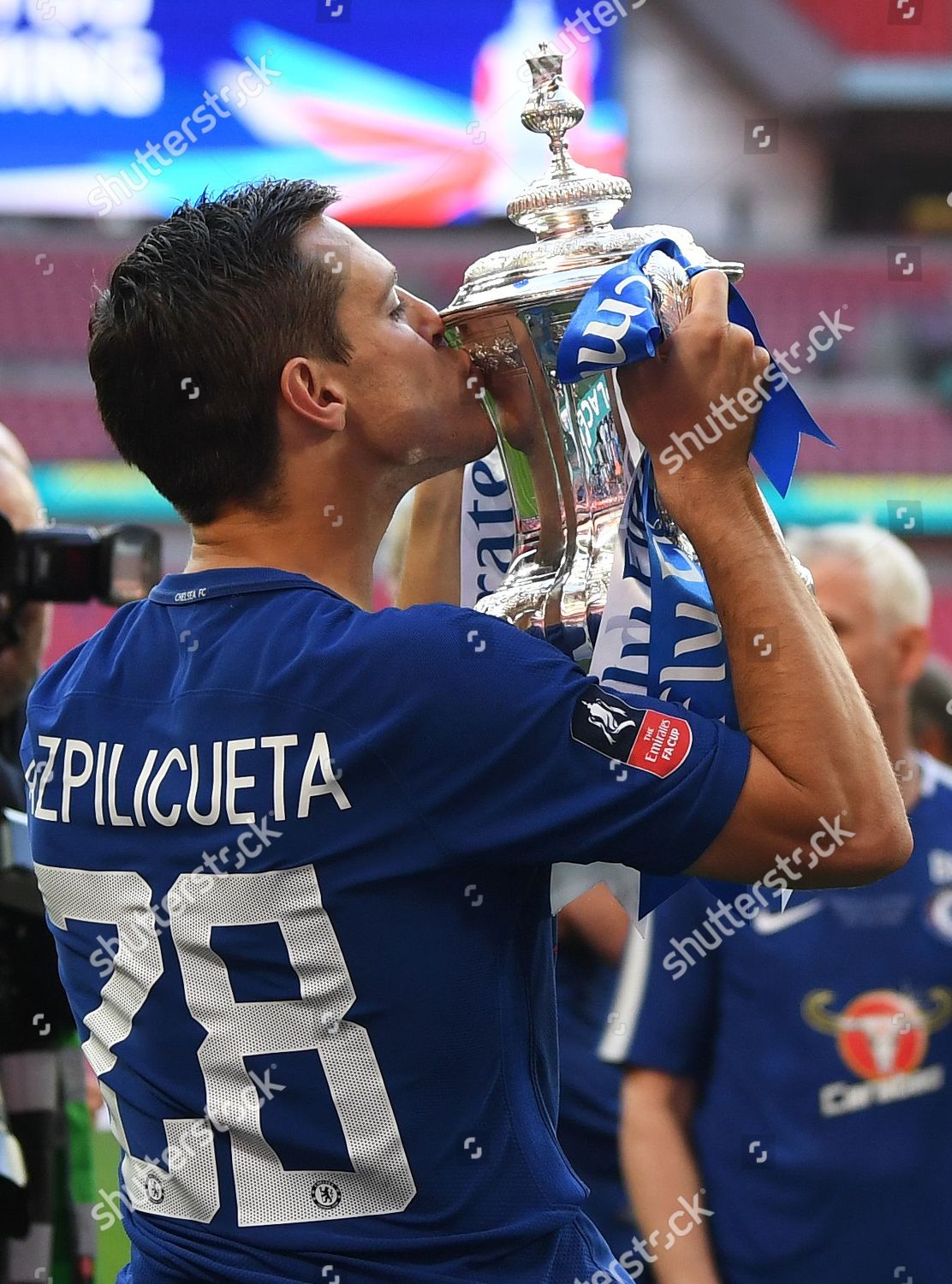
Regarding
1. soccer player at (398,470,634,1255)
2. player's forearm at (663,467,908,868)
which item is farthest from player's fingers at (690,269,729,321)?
soccer player at (398,470,634,1255)

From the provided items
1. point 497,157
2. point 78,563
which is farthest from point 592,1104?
point 497,157

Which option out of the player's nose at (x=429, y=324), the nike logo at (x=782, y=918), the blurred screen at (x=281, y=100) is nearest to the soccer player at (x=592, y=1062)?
the nike logo at (x=782, y=918)

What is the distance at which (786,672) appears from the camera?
966 millimetres

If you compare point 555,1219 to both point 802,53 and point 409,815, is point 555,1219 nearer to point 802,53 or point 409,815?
point 409,815

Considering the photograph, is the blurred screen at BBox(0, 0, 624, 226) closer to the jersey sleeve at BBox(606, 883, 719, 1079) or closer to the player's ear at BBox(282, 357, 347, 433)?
the jersey sleeve at BBox(606, 883, 719, 1079)

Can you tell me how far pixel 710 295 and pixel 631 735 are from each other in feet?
0.97

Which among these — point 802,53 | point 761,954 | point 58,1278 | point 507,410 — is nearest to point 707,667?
point 507,410

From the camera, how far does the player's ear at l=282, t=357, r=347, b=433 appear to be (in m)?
1.04

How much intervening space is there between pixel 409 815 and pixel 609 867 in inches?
9.2

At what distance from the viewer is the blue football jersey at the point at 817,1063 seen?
1.91m

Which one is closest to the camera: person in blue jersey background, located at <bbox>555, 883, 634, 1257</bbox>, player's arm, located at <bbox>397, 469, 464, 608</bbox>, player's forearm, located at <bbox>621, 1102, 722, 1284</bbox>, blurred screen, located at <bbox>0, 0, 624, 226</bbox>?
player's arm, located at <bbox>397, 469, 464, 608</bbox>

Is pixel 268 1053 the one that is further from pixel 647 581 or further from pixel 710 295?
pixel 710 295

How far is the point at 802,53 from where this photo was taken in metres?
11.4

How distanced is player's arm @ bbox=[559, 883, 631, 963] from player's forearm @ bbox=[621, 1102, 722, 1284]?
0.98 feet
